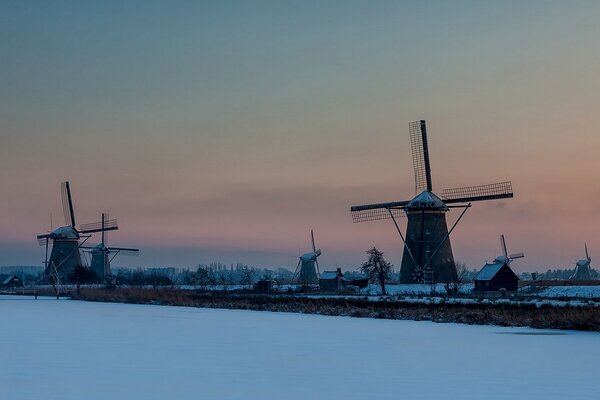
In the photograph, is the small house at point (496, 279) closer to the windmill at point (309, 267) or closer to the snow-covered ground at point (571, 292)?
the snow-covered ground at point (571, 292)

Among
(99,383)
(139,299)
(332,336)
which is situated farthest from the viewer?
(139,299)

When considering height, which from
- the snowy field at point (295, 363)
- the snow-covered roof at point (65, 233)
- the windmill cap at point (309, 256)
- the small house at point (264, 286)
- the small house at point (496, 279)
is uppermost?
the snow-covered roof at point (65, 233)

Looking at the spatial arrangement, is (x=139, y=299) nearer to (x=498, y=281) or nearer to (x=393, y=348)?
(x=498, y=281)

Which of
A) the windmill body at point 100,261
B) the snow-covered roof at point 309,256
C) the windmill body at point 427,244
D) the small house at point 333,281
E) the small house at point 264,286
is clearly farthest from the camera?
the windmill body at point 100,261

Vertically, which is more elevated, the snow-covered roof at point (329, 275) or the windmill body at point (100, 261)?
the windmill body at point (100, 261)

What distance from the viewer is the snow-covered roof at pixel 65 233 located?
95.0 metres

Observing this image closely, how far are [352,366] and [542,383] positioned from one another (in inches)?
164

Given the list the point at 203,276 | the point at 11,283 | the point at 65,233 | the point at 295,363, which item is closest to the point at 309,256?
the point at 203,276

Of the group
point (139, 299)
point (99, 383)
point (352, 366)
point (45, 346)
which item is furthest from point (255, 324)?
point (139, 299)

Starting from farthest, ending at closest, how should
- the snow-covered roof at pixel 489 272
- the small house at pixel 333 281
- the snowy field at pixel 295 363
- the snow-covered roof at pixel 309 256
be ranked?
the snow-covered roof at pixel 309 256
the small house at pixel 333 281
the snow-covered roof at pixel 489 272
the snowy field at pixel 295 363

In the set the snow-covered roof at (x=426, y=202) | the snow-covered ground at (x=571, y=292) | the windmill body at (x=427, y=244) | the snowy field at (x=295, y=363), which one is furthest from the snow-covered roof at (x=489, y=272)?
the snowy field at (x=295, y=363)

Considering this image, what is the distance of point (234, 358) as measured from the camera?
16.8 metres

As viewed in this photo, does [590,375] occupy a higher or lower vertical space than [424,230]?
lower

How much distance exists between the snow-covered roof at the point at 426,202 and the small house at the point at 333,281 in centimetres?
1774
